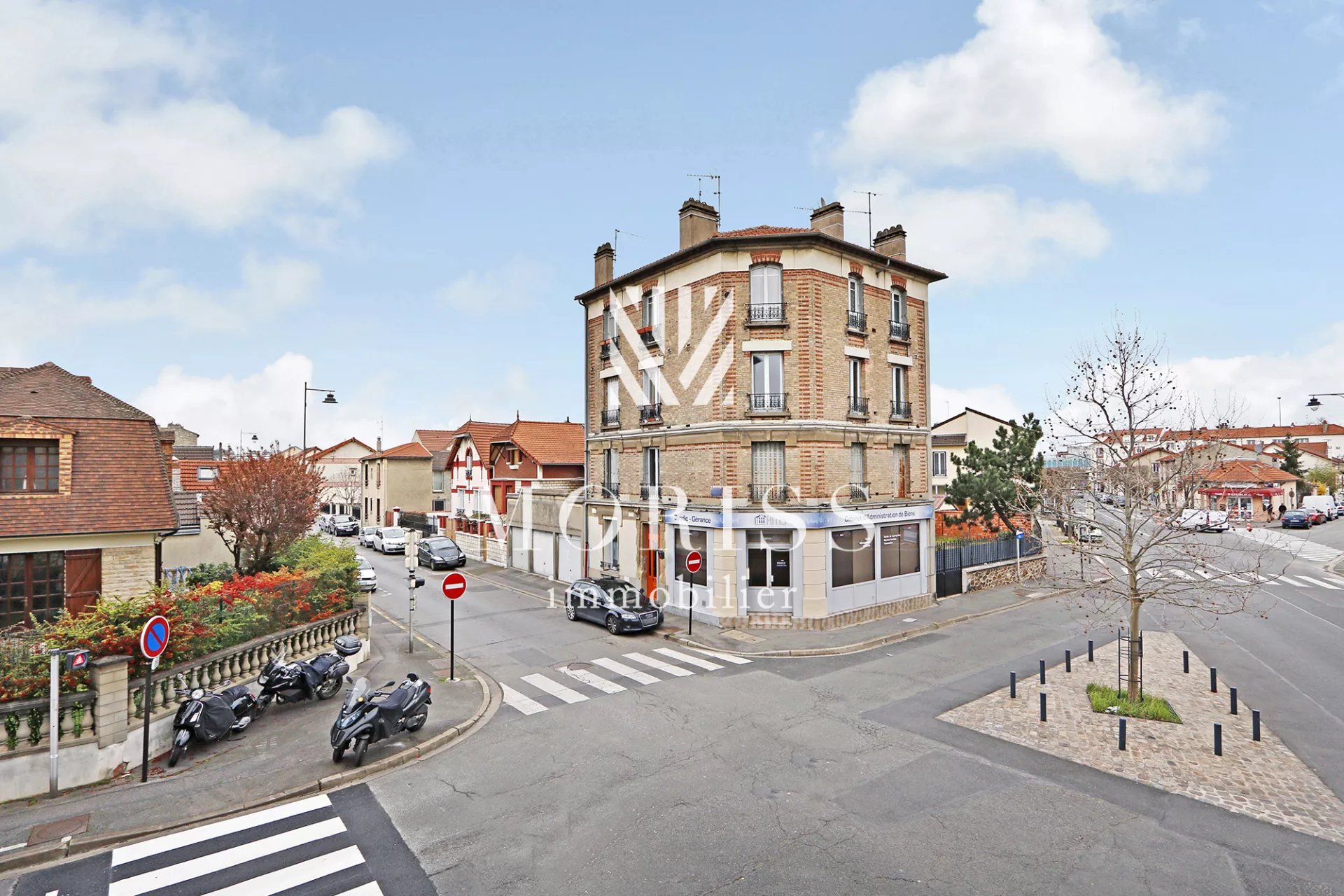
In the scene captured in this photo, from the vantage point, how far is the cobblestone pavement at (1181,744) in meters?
9.07

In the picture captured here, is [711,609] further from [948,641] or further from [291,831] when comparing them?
[291,831]

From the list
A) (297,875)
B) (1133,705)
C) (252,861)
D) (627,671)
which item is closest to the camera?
(297,875)

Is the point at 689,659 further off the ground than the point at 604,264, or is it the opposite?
the point at 604,264

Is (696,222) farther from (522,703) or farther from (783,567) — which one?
Result: (522,703)

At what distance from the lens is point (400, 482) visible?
184 feet

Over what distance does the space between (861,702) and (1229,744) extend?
617cm

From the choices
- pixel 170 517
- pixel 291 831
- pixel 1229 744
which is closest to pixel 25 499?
pixel 170 517

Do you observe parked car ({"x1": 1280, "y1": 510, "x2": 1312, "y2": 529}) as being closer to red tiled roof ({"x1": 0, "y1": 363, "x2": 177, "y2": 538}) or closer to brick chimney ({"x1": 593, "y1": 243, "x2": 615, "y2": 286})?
brick chimney ({"x1": 593, "y1": 243, "x2": 615, "y2": 286})

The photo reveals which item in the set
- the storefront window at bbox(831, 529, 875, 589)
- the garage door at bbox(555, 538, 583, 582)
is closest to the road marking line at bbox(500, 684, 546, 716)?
the storefront window at bbox(831, 529, 875, 589)

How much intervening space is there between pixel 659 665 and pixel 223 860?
1022 centimetres

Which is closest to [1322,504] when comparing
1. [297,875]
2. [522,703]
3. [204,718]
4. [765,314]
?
[765,314]

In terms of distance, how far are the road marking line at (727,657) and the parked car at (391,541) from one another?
2863 centimetres

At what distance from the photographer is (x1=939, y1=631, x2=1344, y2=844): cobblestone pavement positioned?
907 cm

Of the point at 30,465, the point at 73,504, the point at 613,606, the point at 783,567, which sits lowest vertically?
the point at 613,606
